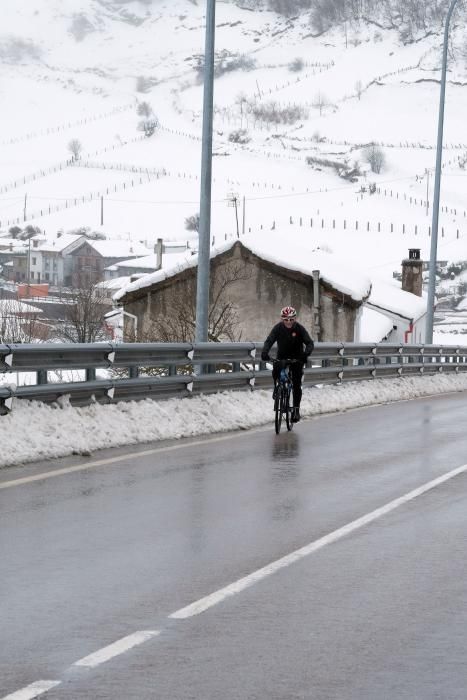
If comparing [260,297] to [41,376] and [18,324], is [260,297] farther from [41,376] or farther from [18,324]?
[18,324]

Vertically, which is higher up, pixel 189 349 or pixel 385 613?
pixel 189 349

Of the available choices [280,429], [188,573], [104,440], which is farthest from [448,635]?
[280,429]

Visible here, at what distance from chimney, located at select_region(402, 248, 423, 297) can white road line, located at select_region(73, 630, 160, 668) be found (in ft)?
200

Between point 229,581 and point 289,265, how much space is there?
136ft

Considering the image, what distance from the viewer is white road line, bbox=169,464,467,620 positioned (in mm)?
7195

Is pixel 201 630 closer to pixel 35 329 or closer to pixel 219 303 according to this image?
pixel 219 303

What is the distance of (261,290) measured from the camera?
5038 centimetres

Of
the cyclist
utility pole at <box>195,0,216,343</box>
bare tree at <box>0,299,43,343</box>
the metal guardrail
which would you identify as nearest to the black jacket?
the cyclist

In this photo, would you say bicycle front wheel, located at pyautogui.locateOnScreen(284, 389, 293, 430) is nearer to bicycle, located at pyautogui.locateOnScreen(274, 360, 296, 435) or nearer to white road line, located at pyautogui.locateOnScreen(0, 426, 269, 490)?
bicycle, located at pyautogui.locateOnScreen(274, 360, 296, 435)

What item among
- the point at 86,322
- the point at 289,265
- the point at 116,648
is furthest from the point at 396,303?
the point at 116,648

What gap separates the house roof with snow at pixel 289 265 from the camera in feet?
159

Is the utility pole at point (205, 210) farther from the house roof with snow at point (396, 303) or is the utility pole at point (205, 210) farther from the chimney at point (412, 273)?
the chimney at point (412, 273)

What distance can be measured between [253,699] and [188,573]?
263 cm

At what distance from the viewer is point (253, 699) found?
5.51 m
